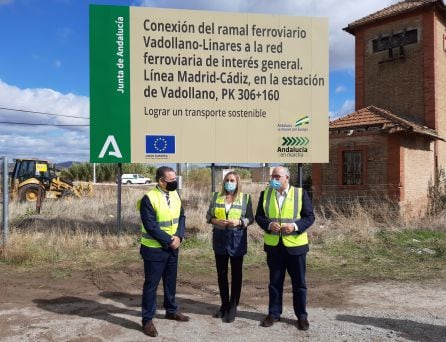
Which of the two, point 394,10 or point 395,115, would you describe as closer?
point 395,115

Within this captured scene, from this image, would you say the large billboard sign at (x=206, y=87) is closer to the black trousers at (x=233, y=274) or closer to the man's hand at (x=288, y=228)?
the black trousers at (x=233, y=274)

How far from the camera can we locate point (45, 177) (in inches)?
966

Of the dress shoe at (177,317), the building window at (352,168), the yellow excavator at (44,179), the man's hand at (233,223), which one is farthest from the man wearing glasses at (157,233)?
the yellow excavator at (44,179)

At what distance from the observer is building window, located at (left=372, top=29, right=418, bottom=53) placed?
19250 mm

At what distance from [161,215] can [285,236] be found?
140 centimetres

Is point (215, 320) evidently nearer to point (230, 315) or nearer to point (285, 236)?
point (230, 315)

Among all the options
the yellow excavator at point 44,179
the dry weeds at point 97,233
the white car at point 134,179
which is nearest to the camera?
the dry weeds at point 97,233

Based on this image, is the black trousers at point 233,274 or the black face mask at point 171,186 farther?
the black trousers at point 233,274

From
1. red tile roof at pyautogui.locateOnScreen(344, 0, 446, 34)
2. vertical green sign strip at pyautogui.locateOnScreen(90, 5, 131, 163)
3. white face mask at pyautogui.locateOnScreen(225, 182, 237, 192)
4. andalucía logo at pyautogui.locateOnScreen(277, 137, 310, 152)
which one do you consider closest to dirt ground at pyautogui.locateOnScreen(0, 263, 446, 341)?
white face mask at pyautogui.locateOnScreen(225, 182, 237, 192)

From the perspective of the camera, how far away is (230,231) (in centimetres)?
537

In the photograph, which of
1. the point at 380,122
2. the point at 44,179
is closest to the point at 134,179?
the point at 44,179

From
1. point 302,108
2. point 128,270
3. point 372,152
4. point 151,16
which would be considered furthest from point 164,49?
point 372,152

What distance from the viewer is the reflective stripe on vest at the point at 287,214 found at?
5.17 m

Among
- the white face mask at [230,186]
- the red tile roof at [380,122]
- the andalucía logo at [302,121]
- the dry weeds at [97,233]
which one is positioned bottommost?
the dry weeds at [97,233]
